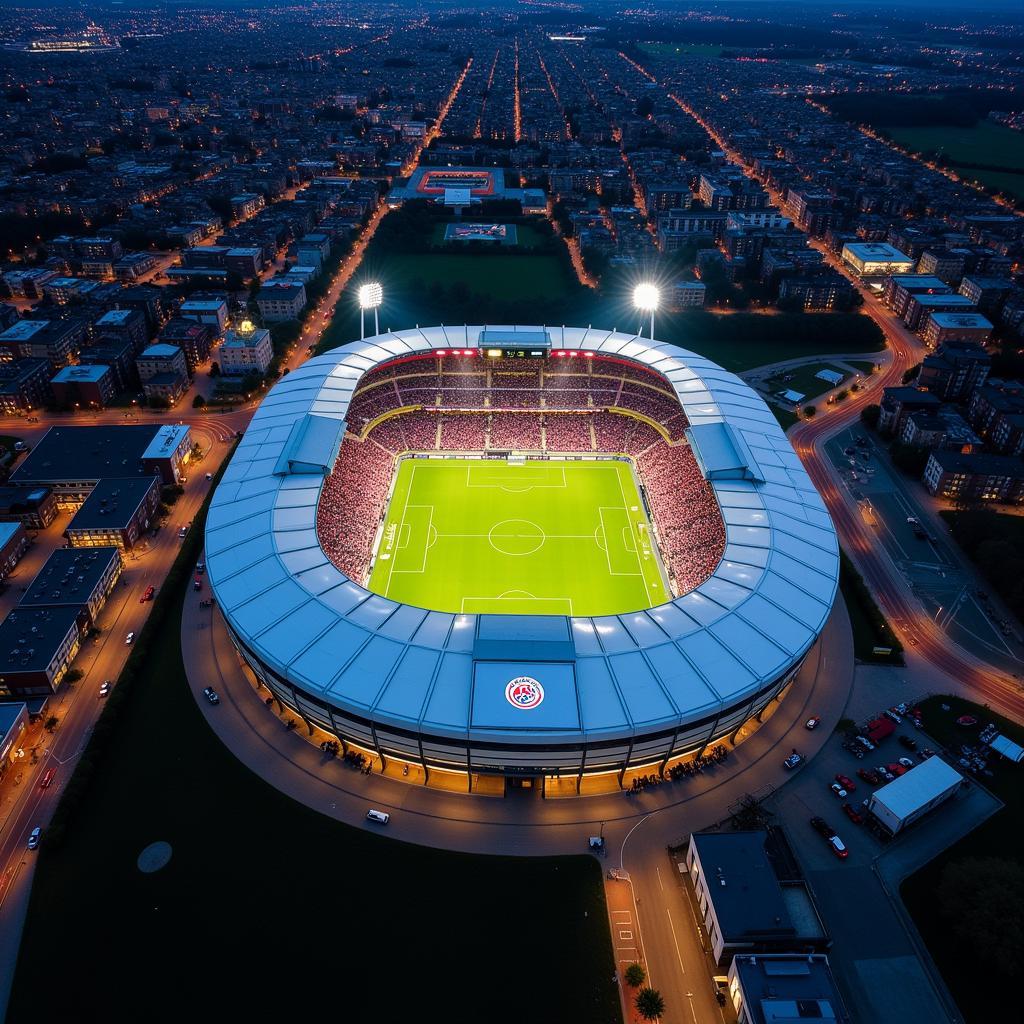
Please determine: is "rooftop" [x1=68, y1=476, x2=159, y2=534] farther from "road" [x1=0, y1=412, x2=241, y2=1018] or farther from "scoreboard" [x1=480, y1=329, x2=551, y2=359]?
"scoreboard" [x1=480, y1=329, x2=551, y2=359]

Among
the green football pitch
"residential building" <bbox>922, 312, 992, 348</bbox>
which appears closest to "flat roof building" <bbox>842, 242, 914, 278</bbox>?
"residential building" <bbox>922, 312, 992, 348</bbox>

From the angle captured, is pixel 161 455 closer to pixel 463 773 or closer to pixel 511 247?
pixel 463 773

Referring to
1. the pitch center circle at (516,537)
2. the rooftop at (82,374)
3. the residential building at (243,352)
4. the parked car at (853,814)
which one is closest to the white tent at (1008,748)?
the parked car at (853,814)

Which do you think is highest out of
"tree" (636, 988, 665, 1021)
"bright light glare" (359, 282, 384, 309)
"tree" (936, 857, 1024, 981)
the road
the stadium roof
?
"bright light glare" (359, 282, 384, 309)

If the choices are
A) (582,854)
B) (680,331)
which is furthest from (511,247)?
(582,854)

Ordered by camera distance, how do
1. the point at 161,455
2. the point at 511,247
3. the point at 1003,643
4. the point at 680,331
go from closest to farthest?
the point at 1003,643, the point at 161,455, the point at 680,331, the point at 511,247

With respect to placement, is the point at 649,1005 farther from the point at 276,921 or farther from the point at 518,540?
the point at 518,540

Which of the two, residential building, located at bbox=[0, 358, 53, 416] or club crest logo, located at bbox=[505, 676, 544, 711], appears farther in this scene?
residential building, located at bbox=[0, 358, 53, 416]
